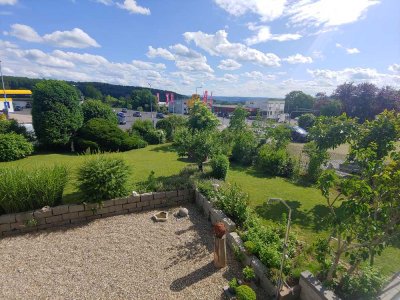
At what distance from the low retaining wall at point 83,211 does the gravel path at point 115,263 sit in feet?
0.78

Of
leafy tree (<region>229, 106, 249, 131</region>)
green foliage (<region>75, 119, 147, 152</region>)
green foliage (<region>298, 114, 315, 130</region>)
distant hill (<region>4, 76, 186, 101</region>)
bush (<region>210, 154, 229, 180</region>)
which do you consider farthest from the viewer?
distant hill (<region>4, 76, 186, 101</region>)

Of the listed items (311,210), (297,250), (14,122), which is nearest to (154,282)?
(297,250)

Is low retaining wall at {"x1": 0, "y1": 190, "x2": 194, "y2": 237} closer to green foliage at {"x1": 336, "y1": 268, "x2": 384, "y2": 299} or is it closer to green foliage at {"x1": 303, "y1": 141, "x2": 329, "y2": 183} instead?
green foliage at {"x1": 336, "y1": 268, "x2": 384, "y2": 299}

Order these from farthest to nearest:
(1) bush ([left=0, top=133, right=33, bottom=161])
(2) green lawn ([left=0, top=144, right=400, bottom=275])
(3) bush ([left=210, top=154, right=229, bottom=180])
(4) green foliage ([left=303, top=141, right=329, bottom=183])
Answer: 1. (1) bush ([left=0, top=133, right=33, bottom=161])
2. (4) green foliage ([left=303, top=141, right=329, bottom=183])
3. (3) bush ([left=210, top=154, right=229, bottom=180])
4. (2) green lawn ([left=0, top=144, right=400, bottom=275])

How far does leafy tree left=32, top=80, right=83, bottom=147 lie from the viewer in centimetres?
1189

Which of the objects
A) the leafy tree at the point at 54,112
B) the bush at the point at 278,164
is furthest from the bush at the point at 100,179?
the leafy tree at the point at 54,112

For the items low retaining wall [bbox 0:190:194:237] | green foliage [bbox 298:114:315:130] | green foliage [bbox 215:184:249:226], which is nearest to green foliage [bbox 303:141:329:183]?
green foliage [bbox 215:184:249:226]

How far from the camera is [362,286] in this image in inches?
118

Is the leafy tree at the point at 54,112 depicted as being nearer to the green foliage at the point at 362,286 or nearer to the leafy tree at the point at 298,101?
the green foliage at the point at 362,286

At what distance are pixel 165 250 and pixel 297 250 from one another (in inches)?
102

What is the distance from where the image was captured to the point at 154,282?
12.5ft

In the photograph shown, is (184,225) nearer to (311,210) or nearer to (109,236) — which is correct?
(109,236)

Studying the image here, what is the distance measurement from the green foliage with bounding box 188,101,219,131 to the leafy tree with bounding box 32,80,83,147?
687cm

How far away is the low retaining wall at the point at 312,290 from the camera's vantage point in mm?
2975
